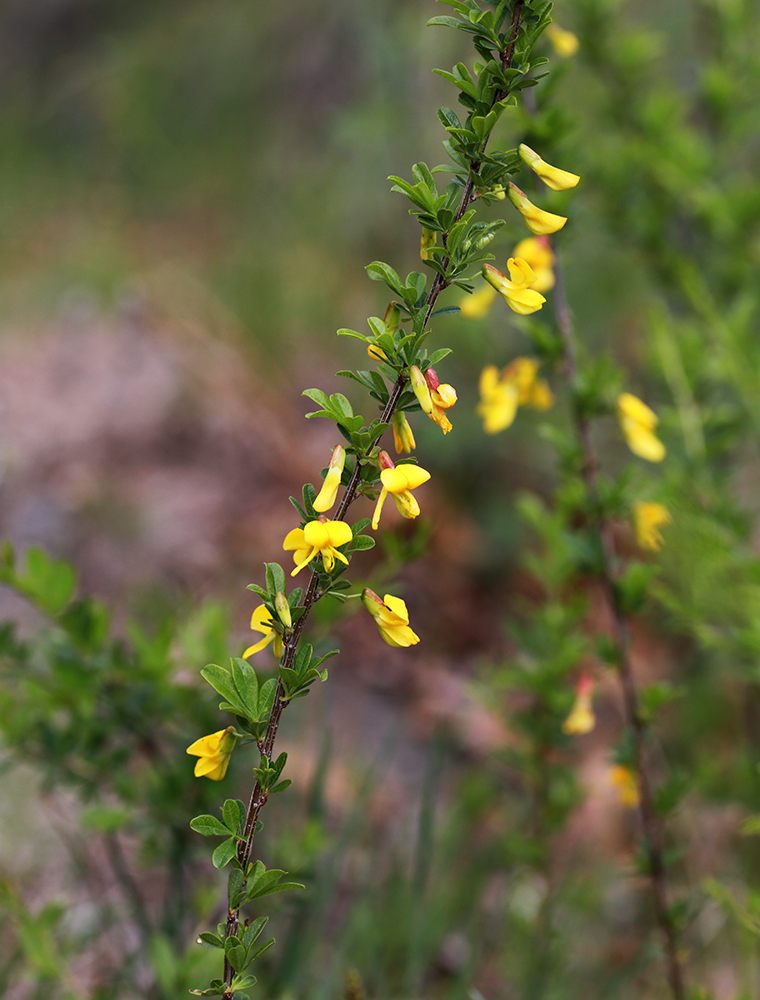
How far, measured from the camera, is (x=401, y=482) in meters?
0.49

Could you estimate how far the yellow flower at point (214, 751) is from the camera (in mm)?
507

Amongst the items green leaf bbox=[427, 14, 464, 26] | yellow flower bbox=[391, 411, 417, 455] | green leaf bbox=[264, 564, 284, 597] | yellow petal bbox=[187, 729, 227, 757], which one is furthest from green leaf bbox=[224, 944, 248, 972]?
green leaf bbox=[427, 14, 464, 26]

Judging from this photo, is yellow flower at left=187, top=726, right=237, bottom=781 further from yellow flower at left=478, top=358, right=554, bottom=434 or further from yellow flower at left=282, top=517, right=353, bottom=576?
yellow flower at left=478, top=358, right=554, bottom=434

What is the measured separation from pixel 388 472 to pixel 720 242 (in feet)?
4.04

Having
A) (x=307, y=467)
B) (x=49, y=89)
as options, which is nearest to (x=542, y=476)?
(x=307, y=467)

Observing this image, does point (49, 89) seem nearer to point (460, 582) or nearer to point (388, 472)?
point (460, 582)

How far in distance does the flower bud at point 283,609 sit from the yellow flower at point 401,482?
8cm

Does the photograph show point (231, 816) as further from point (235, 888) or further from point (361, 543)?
point (361, 543)

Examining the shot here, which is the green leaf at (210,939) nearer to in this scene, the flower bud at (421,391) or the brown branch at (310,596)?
the brown branch at (310,596)

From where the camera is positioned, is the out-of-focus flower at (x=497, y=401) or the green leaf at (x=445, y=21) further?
the out-of-focus flower at (x=497, y=401)

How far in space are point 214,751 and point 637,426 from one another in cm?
59

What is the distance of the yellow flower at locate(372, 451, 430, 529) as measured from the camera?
0.49 metres

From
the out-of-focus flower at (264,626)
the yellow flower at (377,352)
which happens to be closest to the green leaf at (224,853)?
the out-of-focus flower at (264,626)

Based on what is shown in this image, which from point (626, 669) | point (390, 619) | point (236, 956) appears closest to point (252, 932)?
point (236, 956)
